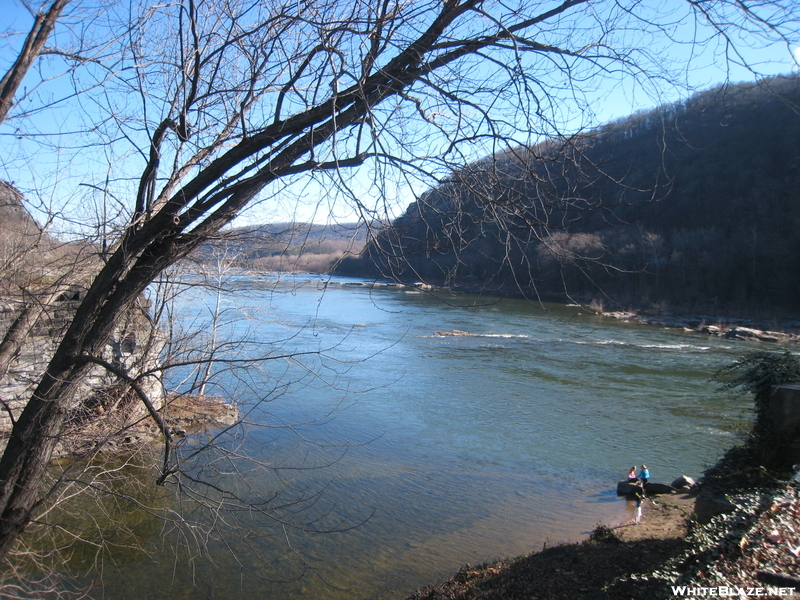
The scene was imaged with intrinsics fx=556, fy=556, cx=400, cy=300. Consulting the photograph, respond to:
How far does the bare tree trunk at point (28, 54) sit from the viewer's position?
3549 millimetres

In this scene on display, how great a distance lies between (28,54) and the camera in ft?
11.7

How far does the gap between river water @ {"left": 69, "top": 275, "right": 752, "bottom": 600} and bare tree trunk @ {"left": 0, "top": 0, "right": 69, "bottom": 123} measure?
2107 millimetres

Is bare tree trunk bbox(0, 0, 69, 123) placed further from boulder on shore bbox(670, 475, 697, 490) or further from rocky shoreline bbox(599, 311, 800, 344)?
rocky shoreline bbox(599, 311, 800, 344)

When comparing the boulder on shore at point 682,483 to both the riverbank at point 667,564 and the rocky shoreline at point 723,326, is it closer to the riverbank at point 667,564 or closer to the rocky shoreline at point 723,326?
the riverbank at point 667,564

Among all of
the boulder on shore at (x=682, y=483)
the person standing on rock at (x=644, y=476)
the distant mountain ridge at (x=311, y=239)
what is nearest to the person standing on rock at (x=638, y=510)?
the person standing on rock at (x=644, y=476)

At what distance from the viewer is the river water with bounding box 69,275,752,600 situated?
23.4ft

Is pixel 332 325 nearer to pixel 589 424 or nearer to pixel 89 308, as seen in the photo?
pixel 589 424

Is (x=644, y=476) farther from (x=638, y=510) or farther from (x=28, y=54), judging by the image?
(x=28, y=54)

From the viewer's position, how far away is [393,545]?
818 centimetres

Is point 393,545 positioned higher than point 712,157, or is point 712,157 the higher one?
point 712,157

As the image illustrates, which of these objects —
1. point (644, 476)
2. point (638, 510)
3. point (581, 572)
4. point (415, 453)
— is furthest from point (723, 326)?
point (581, 572)

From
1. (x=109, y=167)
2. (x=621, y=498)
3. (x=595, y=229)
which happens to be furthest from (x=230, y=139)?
(x=595, y=229)

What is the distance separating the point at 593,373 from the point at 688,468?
7.68 metres

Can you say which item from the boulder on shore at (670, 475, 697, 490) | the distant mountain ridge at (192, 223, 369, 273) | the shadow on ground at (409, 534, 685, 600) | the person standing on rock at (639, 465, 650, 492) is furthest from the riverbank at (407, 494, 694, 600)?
the distant mountain ridge at (192, 223, 369, 273)
